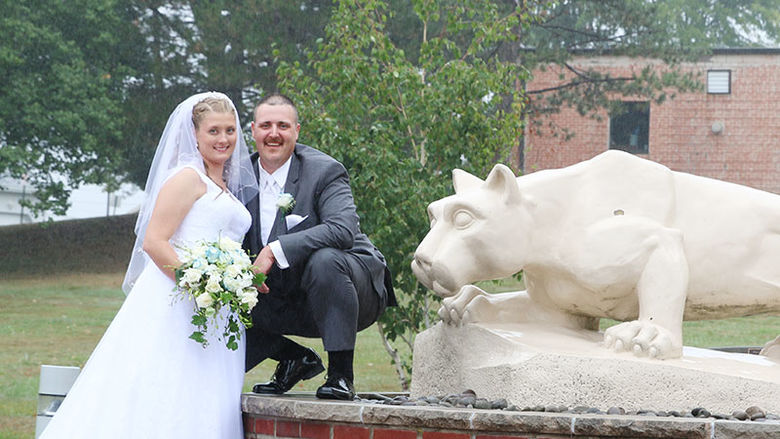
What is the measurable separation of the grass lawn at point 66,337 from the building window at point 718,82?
297 inches

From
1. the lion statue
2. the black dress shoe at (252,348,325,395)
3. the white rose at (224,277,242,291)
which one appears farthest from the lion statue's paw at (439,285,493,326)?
the white rose at (224,277,242,291)

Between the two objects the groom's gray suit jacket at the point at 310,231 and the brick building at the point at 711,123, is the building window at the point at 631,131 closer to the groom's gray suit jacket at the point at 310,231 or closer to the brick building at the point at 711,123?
the brick building at the point at 711,123

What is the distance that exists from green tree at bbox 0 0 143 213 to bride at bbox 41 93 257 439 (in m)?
17.1

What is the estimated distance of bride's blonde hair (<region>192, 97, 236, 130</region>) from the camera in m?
5.47

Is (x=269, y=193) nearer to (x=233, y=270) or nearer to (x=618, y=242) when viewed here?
(x=233, y=270)

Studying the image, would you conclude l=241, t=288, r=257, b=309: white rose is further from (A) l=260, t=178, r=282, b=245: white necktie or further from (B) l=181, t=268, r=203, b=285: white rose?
(A) l=260, t=178, r=282, b=245: white necktie

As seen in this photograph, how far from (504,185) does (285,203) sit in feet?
3.89

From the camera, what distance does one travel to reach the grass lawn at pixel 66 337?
1148 centimetres

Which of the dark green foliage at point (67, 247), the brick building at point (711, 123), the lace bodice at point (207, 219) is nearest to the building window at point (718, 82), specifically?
the brick building at point (711, 123)

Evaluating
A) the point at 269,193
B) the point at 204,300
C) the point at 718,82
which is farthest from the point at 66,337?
the point at 718,82

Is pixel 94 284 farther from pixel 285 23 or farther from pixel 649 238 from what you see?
pixel 649 238

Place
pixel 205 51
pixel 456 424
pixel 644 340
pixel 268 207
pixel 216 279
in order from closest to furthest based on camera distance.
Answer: pixel 456 424, pixel 216 279, pixel 644 340, pixel 268 207, pixel 205 51

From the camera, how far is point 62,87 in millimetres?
22141

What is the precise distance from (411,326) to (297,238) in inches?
167
